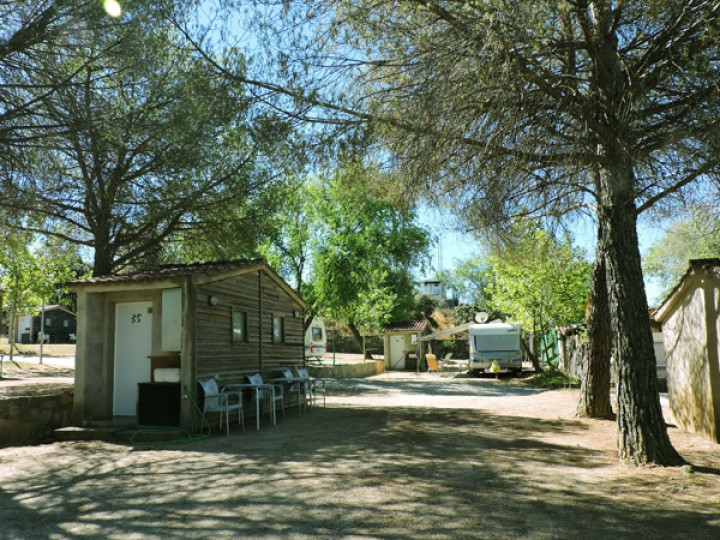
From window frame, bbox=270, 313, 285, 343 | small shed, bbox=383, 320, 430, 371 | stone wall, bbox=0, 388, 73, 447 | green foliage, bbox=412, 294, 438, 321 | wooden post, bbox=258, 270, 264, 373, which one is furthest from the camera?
green foliage, bbox=412, 294, 438, 321

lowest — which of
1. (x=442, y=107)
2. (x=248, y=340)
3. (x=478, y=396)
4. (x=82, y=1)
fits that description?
(x=478, y=396)

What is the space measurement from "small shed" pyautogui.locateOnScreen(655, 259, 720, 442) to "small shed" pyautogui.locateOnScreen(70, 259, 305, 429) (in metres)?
6.90

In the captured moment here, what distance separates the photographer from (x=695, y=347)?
7477 mm

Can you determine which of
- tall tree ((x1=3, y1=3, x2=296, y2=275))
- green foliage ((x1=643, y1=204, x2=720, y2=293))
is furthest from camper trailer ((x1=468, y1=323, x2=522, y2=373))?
tall tree ((x1=3, y1=3, x2=296, y2=275))

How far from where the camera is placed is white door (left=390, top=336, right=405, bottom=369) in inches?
1155

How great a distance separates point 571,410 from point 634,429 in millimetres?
5180

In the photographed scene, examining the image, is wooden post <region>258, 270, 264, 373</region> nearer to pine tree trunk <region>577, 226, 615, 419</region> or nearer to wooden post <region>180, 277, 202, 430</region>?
wooden post <region>180, 277, 202, 430</region>

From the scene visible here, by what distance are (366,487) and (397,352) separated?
80.5 ft

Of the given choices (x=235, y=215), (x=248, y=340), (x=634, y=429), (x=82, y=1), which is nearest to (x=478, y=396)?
(x=248, y=340)

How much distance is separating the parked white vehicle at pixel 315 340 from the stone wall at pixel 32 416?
1708 centimetres

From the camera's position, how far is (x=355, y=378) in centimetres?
2267

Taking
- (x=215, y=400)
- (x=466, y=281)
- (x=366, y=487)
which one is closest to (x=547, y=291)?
(x=215, y=400)

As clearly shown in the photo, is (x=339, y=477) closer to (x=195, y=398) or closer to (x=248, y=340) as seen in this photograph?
(x=195, y=398)

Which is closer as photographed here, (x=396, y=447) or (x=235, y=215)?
(x=396, y=447)
